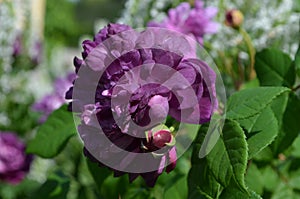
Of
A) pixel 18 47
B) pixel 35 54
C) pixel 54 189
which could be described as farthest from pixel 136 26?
pixel 35 54

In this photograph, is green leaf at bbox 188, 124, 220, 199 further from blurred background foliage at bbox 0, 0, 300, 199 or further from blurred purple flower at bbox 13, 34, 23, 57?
blurred purple flower at bbox 13, 34, 23, 57

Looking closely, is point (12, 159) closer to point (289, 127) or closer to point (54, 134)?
point (54, 134)

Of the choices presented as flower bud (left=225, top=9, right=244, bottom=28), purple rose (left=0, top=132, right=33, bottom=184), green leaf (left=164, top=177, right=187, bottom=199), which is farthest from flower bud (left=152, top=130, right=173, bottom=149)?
purple rose (left=0, top=132, right=33, bottom=184)

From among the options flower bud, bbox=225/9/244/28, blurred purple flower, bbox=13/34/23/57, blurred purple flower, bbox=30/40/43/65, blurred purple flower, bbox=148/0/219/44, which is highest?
blurred purple flower, bbox=13/34/23/57

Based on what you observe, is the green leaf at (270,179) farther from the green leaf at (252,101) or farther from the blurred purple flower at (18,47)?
the blurred purple flower at (18,47)

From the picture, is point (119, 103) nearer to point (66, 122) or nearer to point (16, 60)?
point (66, 122)

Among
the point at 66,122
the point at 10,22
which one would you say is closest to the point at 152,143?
the point at 66,122

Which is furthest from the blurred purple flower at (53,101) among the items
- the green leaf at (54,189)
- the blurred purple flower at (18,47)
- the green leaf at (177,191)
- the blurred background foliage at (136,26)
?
the blurred purple flower at (18,47)
